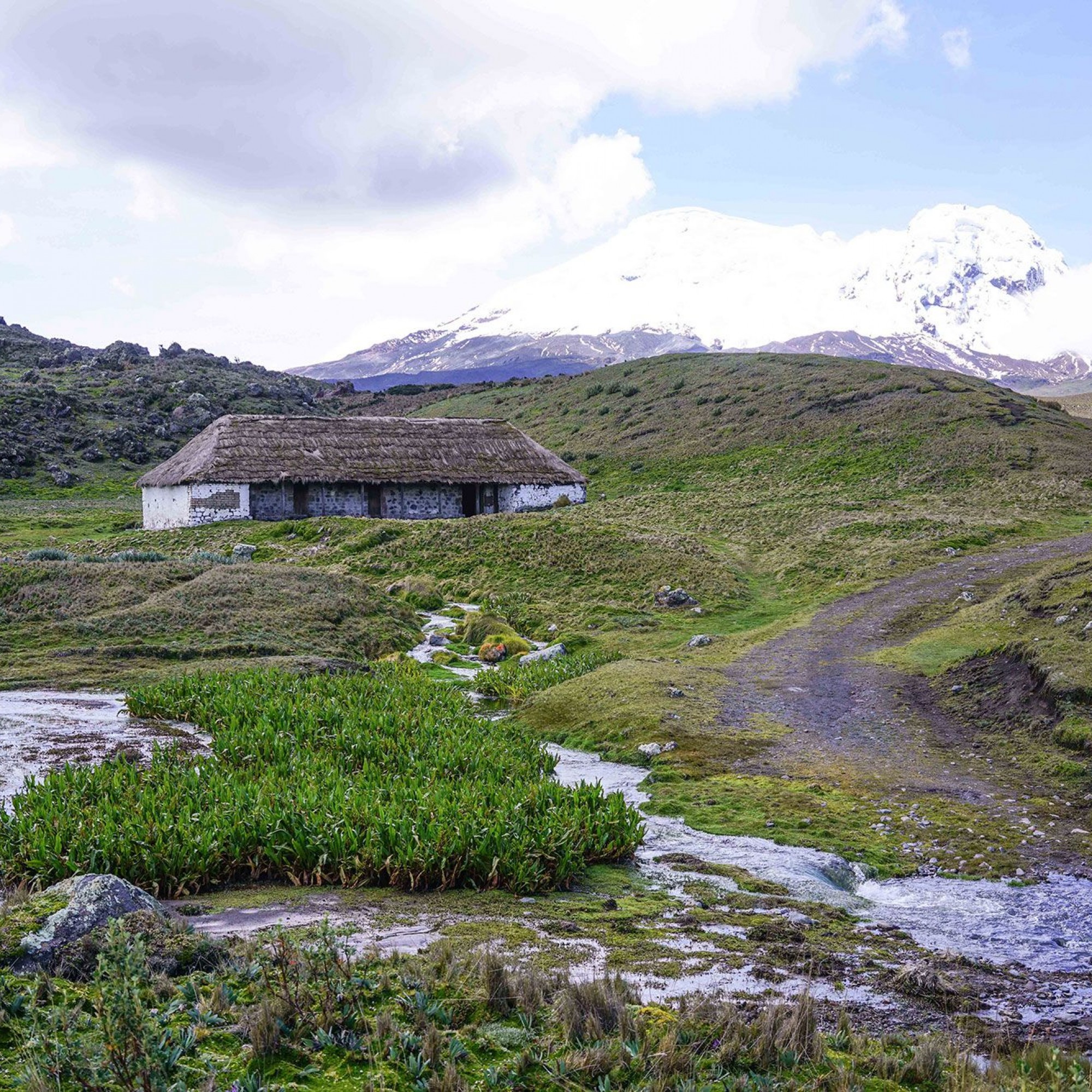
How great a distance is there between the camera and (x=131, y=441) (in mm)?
71688

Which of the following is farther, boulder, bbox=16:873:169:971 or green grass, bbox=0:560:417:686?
green grass, bbox=0:560:417:686

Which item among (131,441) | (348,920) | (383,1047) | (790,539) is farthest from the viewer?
(131,441)

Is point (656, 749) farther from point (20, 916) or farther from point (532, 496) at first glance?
point (532, 496)

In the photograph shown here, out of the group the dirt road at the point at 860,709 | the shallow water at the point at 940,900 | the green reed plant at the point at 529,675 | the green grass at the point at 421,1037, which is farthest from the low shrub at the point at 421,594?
the green grass at the point at 421,1037

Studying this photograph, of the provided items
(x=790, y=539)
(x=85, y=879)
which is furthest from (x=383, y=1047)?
(x=790, y=539)

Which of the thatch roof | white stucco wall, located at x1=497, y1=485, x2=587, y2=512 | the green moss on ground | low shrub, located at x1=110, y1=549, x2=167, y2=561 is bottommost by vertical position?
the green moss on ground

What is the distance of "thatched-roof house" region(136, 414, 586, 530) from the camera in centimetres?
4394

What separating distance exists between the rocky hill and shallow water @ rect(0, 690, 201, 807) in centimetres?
5202

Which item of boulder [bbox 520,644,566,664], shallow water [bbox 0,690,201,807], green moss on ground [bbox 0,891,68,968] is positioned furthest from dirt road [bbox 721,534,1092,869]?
green moss on ground [bbox 0,891,68,968]

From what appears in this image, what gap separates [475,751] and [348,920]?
5.01 metres

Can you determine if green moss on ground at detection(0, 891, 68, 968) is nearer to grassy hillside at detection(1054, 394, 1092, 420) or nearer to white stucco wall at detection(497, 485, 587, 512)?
white stucco wall at detection(497, 485, 587, 512)

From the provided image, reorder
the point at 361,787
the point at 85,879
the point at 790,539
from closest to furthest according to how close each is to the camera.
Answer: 1. the point at 85,879
2. the point at 361,787
3. the point at 790,539

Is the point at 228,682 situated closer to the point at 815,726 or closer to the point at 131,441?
the point at 815,726

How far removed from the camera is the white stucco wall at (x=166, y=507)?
44062 mm
